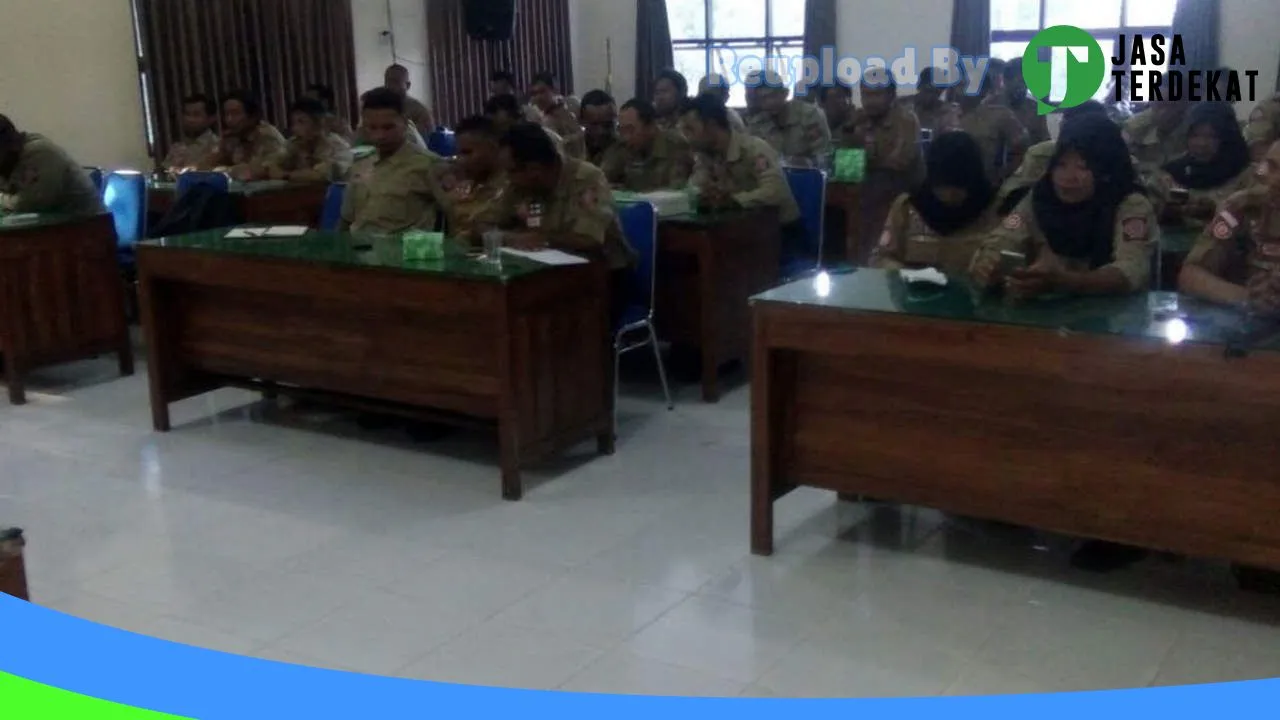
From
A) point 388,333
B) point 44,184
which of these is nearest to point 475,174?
point 388,333

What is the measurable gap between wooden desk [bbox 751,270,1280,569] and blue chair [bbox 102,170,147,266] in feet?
12.4

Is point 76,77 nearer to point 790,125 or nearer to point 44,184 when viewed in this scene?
point 44,184

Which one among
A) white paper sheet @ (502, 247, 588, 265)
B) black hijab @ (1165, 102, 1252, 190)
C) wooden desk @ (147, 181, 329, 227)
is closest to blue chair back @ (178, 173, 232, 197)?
wooden desk @ (147, 181, 329, 227)

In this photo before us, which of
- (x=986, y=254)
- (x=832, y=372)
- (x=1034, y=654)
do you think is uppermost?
(x=986, y=254)

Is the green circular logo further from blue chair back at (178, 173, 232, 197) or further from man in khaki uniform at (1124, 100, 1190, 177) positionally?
blue chair back at (178, 173, 232, 197)

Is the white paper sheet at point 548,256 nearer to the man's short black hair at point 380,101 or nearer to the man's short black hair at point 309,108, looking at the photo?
the man's short black hair at point 380,101

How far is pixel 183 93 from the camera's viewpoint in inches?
349

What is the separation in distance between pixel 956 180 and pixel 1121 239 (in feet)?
2.07

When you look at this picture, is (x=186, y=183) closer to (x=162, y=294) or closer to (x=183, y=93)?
(x=162, y=294)

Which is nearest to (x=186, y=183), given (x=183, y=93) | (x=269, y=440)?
(x=269, y=440)

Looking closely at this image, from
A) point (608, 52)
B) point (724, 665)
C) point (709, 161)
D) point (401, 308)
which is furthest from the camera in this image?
point (608, 52)

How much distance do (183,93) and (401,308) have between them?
5.73 meters

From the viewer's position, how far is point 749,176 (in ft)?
17.3

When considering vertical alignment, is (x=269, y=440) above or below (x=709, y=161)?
below
